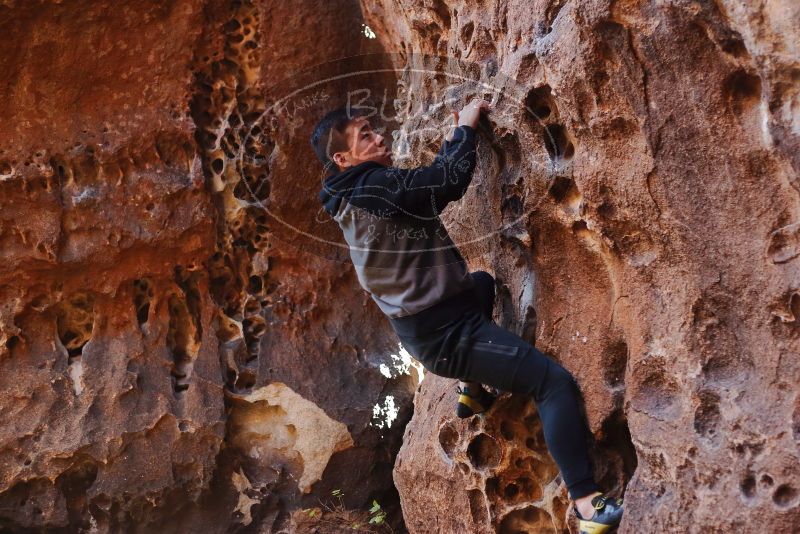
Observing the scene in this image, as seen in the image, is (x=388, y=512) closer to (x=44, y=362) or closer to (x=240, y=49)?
(x=44, y=362)

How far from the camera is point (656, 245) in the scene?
2.66 meters

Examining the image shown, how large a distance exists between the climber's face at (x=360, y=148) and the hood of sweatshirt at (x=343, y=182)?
1.9 inches

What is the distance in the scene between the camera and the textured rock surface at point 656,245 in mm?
2361

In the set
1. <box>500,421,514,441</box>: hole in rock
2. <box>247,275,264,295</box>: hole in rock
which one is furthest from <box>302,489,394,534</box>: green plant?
<box>500,421,514,441</box>: hole in rock

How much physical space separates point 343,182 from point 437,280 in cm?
44

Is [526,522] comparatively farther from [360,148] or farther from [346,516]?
[346,516]

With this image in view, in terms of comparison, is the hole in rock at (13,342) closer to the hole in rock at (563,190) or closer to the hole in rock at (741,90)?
the hole in rock at (563,190)

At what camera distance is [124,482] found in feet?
15.7

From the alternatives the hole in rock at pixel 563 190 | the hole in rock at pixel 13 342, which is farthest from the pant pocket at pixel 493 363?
the hole in rock at pixel 13 342

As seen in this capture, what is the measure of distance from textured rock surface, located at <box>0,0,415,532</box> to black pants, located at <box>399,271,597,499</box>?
2.18m

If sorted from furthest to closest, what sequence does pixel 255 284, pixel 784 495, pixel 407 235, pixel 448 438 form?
pixel 255 284, pixel 448 438, pixel 407 235, pixel 784 495

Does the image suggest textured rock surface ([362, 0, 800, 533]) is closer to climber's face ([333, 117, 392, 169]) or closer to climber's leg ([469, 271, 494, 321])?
climber's leg ([469, 271, 494, 321])

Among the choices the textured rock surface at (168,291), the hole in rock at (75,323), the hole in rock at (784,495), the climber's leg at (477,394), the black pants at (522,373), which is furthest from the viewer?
the hole in rock at (75,323)

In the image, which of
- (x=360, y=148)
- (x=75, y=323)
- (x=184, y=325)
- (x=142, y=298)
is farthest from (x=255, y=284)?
(x=360, y=148)
